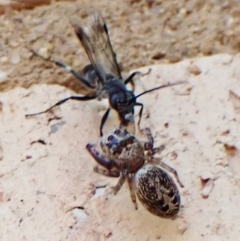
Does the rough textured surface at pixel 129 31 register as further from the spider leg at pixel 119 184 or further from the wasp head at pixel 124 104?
the spider leg at pixel 119 184

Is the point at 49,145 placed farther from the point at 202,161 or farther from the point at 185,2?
the point at 185,2

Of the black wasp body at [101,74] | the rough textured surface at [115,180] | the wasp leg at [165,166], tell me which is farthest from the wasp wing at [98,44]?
the wasp leg at [165,166]

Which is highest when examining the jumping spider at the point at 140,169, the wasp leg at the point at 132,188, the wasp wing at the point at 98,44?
the wasp wing at the point at 98,44

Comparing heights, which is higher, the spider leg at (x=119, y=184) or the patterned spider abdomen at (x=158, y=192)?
the spider leg at (x=119, y=184)

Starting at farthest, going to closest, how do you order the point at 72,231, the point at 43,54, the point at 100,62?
the point at 100,62 < the point at 43,54 < the point at 72,231

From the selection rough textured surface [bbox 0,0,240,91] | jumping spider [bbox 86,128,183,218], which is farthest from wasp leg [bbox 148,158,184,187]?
rough textured surface [bbox 0,0,240,91]

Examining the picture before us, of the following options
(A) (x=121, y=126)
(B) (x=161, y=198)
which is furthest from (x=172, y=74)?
(B) (x=161, y=198)
